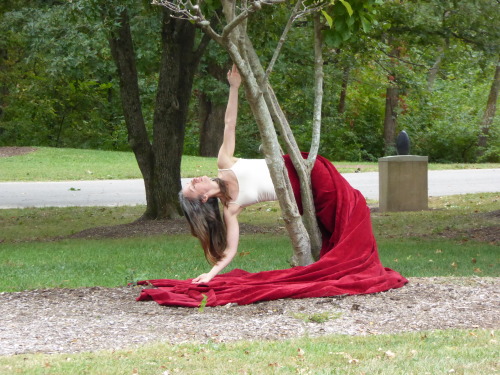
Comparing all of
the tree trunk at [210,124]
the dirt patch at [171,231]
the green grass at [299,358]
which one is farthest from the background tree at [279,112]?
the tree trunk at [210,124]

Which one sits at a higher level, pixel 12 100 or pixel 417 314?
pixel 12 100

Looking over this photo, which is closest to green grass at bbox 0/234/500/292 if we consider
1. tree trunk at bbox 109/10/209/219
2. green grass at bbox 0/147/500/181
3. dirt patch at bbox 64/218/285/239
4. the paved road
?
dirt patch at bbox 64/218/285/239

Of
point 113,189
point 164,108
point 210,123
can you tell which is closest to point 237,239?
point 164,108

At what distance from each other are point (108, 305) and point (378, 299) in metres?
2.08

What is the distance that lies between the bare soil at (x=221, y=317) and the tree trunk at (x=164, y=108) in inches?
249

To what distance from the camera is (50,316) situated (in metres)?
6.07

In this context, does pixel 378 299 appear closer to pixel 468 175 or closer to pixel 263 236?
pixel 263 236

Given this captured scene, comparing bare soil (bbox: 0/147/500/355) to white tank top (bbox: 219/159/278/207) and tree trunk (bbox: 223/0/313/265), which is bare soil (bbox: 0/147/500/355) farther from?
white tank top (bbox: 219/159/278/207)

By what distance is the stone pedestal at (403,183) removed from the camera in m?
15.2

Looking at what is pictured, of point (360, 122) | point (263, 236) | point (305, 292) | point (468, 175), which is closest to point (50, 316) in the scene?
point (305, 292)

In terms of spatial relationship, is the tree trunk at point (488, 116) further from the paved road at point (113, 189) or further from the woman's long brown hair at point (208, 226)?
the woman's long brown hair at point (208, 226)

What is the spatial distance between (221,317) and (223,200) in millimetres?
1081

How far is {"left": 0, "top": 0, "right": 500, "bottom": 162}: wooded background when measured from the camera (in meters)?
13.5

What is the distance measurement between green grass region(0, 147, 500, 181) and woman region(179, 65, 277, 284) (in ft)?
52.2
